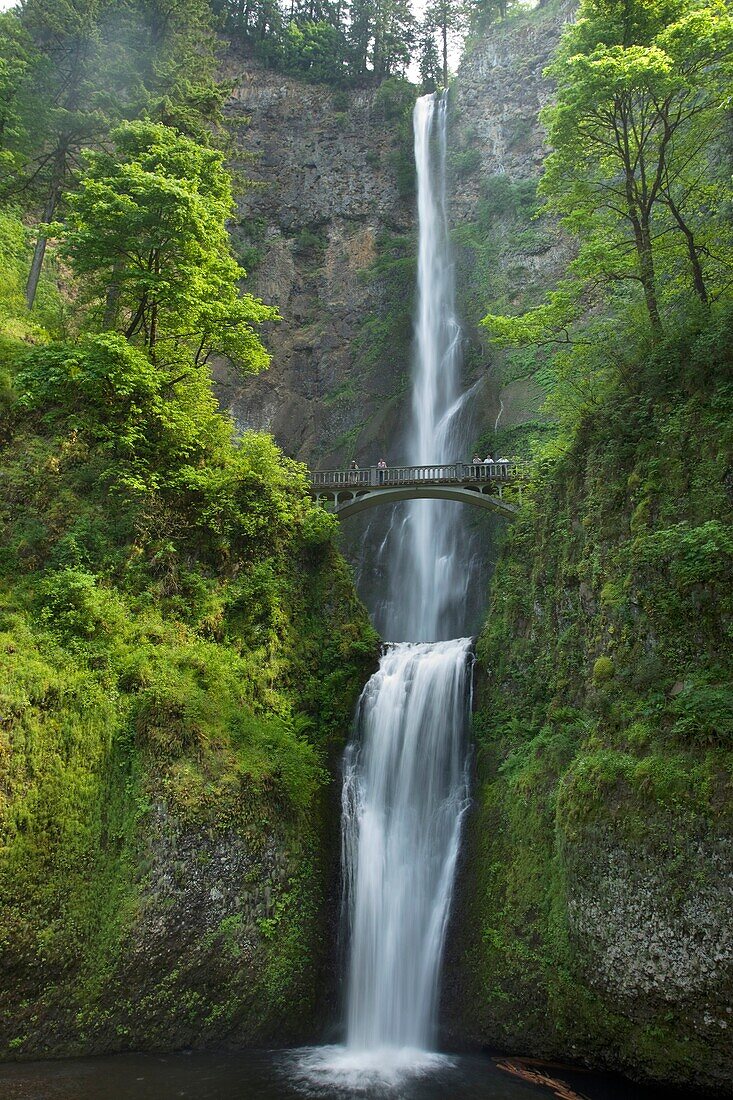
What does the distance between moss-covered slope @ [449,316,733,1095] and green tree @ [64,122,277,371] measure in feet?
27.0

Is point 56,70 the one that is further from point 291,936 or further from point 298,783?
point 291,936

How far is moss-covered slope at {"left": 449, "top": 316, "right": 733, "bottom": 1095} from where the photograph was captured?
805 cm

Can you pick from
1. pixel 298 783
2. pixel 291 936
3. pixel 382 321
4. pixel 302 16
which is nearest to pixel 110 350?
pixel 298 783

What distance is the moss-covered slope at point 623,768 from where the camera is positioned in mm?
8047

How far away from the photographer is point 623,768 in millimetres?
9086

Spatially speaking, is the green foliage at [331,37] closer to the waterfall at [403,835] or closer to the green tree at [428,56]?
the green tree at [428,56]

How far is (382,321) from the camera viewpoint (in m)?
32.8

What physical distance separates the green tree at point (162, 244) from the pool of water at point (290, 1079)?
12.5 metres

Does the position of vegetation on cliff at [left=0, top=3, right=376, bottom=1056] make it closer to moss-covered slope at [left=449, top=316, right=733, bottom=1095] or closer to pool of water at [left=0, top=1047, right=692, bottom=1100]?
pool of water at [left=0, top=1047, right=692, bottom=1100]

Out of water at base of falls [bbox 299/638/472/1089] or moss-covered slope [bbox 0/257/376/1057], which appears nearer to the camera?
moss-covered slope [bbox 0/257/376/1057]

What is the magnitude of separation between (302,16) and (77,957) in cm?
5163

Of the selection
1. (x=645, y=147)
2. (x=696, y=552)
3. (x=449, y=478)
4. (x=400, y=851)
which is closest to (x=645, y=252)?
(x=645, y=147)

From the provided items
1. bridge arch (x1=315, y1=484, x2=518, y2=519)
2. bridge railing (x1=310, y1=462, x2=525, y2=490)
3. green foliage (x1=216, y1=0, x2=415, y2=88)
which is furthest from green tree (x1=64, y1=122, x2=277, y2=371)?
green foliage (x1=216, y1=0, x2=415, y2=88)

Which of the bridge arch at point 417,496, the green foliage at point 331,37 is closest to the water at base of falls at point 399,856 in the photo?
the bridge arch at point 417,496
